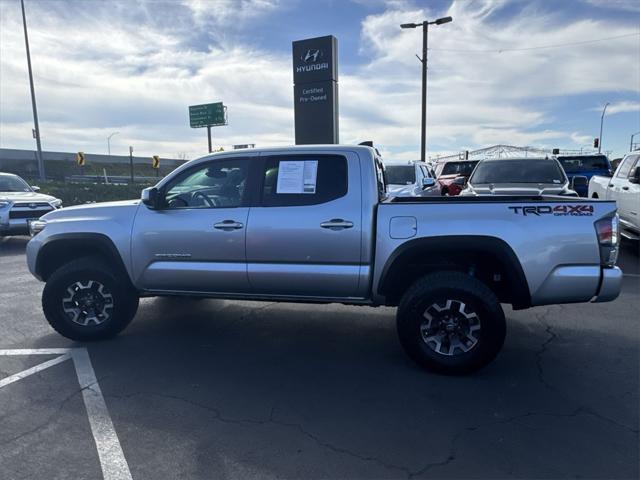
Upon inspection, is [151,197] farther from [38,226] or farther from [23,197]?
[23,197]

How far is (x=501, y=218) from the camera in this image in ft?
12.0

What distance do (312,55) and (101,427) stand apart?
1413 centimetres

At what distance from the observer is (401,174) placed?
1106cm

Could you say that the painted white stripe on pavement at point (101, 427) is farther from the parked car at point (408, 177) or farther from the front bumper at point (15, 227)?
the front bumper at point (15, 227)

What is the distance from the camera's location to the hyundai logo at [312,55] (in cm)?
1502

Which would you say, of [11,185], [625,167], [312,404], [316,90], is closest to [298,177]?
[312,404]

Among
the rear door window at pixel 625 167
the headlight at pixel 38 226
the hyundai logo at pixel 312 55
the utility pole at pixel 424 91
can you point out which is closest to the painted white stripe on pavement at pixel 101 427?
the headlight at pixel 38 226

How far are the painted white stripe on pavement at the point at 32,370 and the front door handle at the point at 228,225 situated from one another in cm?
183

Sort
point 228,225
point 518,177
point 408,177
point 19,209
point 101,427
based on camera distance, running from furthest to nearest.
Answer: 1. point 408,177
2. point 19,209
3. point 518,177
4. point 228,225
5. point 101,427

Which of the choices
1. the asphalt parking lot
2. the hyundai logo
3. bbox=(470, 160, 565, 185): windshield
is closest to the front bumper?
the asphalt parking lot

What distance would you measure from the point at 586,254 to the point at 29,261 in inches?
204

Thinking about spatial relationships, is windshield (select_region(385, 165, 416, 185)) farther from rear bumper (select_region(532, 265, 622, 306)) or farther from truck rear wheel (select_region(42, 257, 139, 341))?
truck rear wheel (select_region(42, 257, 139, 341))

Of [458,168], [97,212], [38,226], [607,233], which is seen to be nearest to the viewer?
[607,233]

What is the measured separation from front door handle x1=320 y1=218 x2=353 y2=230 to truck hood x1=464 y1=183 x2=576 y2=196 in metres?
5.38
